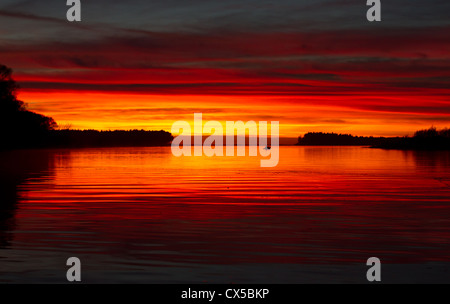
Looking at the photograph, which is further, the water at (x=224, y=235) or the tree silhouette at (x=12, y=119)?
the tree silhouette at (x=12, y=119)

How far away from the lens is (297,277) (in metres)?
11.3

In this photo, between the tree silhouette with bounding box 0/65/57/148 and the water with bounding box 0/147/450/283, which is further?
the tree silhouette with bounding box 0/65/57/148

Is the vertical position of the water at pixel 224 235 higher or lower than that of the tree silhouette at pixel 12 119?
lower

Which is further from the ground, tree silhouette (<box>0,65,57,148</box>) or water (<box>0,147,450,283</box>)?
tree silhouette (<box>0,65,57,148</box>)

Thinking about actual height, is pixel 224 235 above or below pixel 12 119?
below

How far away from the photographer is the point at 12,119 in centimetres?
11588

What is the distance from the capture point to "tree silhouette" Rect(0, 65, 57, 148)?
373ft

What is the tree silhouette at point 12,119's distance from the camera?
373 feet

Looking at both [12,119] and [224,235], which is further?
[12,119]
